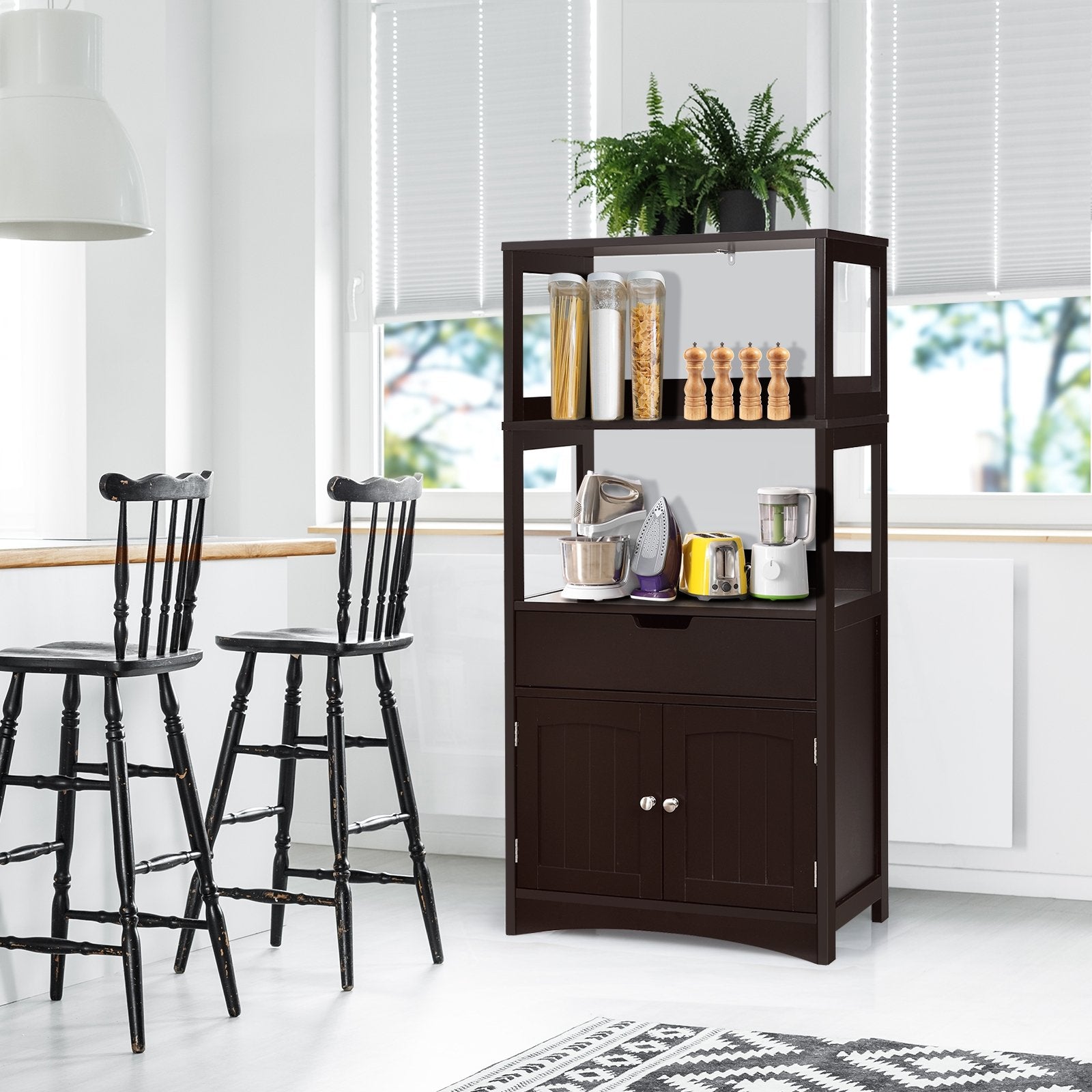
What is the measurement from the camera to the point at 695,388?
3613 millimetres

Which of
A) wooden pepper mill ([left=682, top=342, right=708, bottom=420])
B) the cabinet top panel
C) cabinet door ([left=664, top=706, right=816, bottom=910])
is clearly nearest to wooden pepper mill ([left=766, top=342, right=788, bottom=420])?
wooden pepper mill ([left=682, top=342, right=708, bottom=420])

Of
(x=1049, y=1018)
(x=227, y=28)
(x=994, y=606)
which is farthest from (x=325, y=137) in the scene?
(x=1049, y=1018)

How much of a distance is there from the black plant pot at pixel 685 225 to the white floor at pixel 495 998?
1.62 meters

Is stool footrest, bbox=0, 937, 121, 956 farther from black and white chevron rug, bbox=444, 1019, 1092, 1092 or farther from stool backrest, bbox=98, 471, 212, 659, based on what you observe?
black and white chevron rug, bbox=444, 1019, 1092, 1092

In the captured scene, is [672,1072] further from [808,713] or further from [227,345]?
[227,345]

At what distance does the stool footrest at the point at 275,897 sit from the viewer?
10.4 feet

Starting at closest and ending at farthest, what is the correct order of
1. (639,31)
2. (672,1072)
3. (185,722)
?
(672,1072) → (185,722) → (639,31)

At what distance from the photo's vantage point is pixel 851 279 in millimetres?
4164

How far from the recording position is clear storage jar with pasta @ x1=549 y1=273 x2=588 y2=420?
3.70 meters

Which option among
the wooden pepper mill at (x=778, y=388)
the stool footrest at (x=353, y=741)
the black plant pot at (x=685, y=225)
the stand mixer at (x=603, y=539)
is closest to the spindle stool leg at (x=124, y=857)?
the stool footrest at (x=353, y=741)

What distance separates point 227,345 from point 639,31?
4.97 feet

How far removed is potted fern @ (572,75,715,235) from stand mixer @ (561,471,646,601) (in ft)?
1.96

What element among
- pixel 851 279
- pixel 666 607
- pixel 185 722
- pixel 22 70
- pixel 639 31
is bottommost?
pixel 185 722

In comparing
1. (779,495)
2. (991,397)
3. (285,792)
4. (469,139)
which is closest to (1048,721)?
(991,397)
